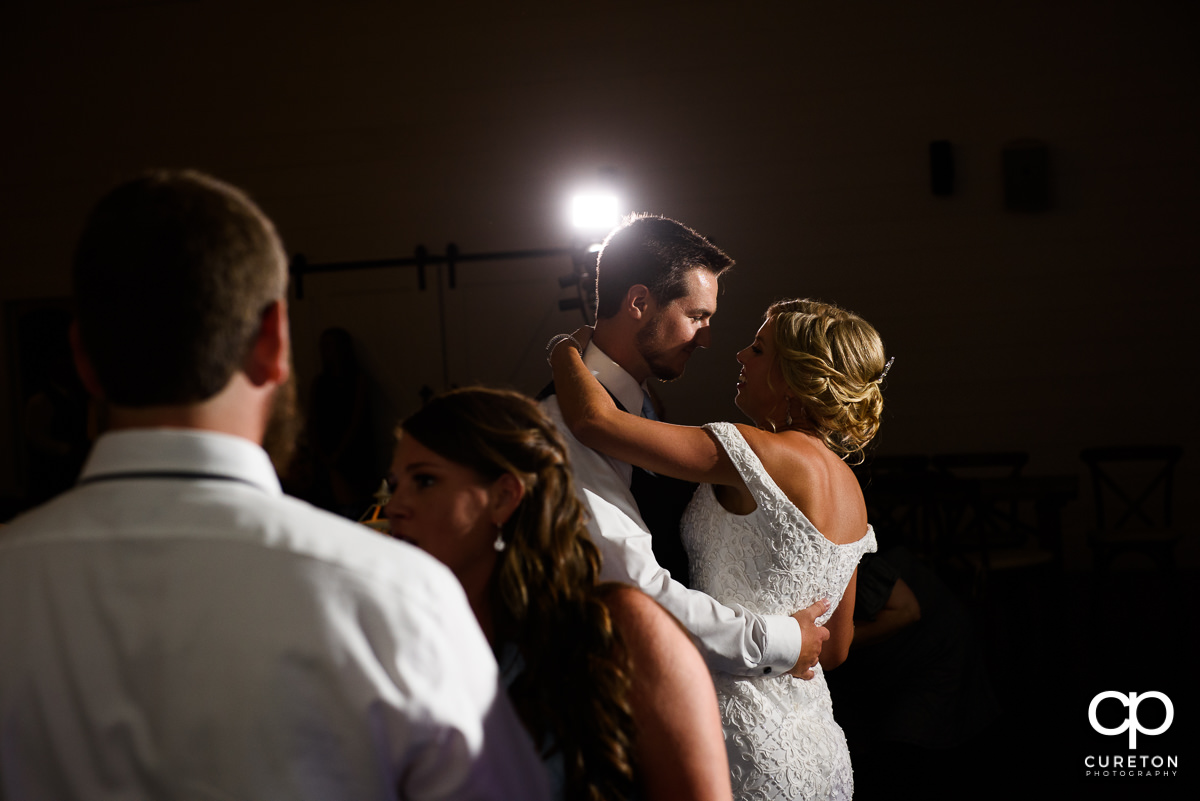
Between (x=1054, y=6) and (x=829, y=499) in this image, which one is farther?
(x=1054, y=6)

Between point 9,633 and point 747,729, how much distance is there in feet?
4.24

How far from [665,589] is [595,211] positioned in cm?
411

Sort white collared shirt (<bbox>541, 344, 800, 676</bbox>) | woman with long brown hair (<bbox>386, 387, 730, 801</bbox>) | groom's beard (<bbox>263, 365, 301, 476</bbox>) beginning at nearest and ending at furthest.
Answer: groom's beard (<bbox>263, 365, 301, 476</bbox>) → woman with long brown hair (<bbox>386, 387, 730, 801</bbox>) → white collared shirt (<bbox>541, 344, 800, 676</bbox>)

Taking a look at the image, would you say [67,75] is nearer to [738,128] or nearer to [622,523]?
[738,128]

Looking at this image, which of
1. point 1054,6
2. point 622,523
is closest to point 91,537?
point 622,523

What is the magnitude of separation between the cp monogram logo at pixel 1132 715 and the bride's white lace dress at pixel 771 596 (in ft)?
7.37

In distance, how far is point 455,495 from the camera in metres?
1.28

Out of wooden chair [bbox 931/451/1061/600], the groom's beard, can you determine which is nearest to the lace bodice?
the groom's beard

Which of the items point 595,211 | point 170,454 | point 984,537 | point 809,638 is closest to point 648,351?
point 809,638

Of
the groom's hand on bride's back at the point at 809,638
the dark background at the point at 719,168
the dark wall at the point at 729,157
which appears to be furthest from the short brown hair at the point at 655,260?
the dark wall at the point at 729,157

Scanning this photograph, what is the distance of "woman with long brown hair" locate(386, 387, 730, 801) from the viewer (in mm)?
1150

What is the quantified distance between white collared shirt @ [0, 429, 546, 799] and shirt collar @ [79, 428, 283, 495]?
0.05 feet

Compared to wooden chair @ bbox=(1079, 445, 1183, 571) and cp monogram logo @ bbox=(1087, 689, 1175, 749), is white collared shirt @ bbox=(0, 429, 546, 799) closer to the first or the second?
cp monogram logo @ bbox=(1087, 689, 1175, 749)

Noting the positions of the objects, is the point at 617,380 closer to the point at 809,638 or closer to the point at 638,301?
the point at 638,301
